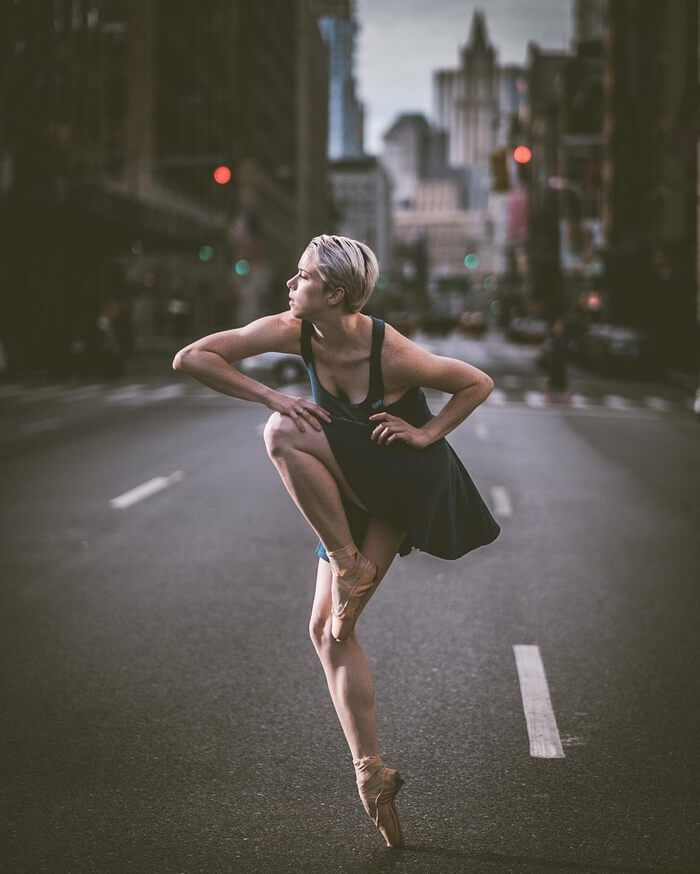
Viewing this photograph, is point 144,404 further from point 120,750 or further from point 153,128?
point 153,128

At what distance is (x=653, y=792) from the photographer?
4.84 metres

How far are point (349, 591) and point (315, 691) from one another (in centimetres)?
221

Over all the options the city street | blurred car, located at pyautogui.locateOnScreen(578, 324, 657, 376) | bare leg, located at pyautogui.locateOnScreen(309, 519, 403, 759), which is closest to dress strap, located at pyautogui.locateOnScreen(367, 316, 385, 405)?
bare leg, located at pyautogui.locateOnScreen(309, 519, 403, 759)

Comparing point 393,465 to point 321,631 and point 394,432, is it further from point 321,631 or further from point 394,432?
point 321,631

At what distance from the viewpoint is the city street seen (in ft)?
14.2

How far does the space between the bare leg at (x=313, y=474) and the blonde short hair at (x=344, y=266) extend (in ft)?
1.37

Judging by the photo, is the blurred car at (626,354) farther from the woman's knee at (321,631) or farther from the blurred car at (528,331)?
the woman's knee at (321,631)

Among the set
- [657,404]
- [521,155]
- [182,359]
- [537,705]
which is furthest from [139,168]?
[182,359]

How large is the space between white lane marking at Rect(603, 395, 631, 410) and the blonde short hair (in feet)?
82.1

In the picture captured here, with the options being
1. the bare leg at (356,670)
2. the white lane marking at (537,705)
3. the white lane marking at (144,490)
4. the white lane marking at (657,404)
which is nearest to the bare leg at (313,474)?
the bare leg at (356,670)

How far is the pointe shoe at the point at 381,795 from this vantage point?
4.23 m

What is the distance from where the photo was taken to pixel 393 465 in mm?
4148

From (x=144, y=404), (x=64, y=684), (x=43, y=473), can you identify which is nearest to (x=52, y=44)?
(x=144, y=404)

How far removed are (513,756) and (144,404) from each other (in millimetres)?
23008
